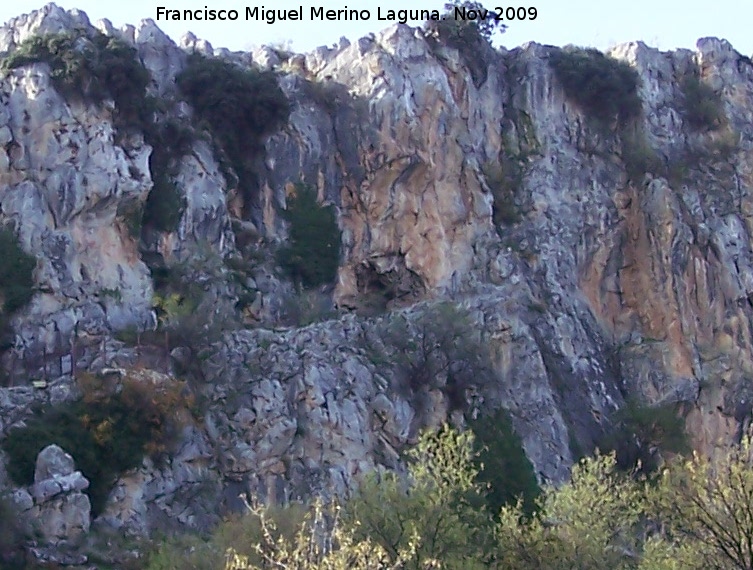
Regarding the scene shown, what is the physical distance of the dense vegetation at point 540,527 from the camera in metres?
24.6

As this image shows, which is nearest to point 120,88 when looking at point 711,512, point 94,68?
point 94,68

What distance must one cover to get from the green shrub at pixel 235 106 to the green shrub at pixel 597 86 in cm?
1272

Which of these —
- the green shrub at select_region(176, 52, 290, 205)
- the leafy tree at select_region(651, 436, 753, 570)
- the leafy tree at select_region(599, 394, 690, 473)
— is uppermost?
the green shrub at select_region(176, 52, 290, 205)

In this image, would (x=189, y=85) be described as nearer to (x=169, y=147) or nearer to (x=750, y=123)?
(x=169, y=147)

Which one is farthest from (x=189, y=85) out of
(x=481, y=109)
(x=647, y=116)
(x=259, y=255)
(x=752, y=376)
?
(x=752, y=376)

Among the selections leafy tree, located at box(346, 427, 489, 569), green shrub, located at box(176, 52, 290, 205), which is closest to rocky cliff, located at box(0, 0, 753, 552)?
green shrub, located at box(176, 52, 290, 205)

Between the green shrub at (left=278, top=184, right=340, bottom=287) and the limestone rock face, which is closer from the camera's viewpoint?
the limestone rock face

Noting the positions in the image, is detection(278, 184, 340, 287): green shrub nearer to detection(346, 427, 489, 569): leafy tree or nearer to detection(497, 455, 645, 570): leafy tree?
detection(497, 455, 645, 570): leafy tree

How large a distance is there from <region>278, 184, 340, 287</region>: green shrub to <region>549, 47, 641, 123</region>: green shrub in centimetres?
1276

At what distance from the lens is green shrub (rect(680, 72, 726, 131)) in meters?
55.1

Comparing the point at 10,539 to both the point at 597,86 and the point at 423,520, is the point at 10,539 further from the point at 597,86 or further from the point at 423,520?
the point at 597,86

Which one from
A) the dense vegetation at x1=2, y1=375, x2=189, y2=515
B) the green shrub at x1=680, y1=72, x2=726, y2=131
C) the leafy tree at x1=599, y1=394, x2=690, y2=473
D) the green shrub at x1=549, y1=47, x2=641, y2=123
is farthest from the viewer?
the green shrub at x1=680, y1=72, x2=726, y2=131

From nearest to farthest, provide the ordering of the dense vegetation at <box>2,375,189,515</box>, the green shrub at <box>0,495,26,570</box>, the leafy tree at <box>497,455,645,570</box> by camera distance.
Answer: the leafy tree at <box>497,455,645,570</box>, the green shrub at <box>0,495,26,570</box>, the dense vegetation at <box>2,375,189,515</box>

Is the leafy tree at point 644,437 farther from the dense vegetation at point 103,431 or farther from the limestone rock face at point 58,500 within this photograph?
the limestone rock face at point 58,500
